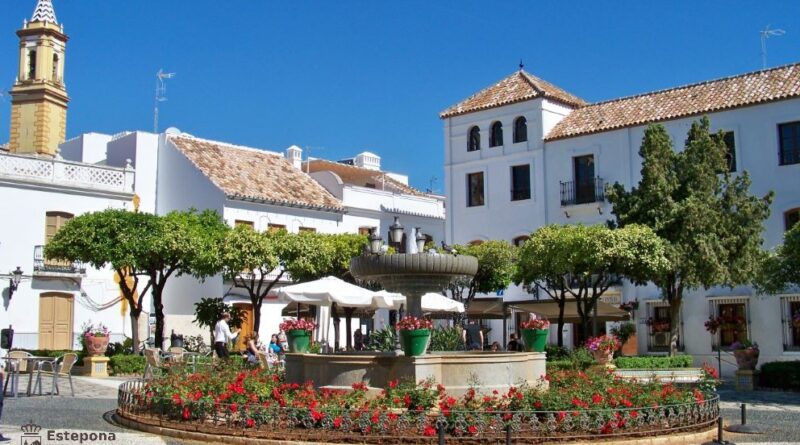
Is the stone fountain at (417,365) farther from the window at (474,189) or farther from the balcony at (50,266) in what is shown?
the window at (474,189)

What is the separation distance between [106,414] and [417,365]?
194 inches

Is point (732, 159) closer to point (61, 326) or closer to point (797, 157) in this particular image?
point (797, 157)

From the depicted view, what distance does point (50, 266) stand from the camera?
29.1 metres

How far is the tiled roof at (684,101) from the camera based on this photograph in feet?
95.8

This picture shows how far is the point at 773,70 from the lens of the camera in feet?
98.9

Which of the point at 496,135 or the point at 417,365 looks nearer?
the point at 417,365

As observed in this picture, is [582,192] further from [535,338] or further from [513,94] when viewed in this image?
[535,338]

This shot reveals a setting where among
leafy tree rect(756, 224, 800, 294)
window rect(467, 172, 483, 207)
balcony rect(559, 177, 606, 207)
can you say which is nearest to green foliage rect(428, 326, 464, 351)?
leafy tree rect(756, 224, 800, 294)

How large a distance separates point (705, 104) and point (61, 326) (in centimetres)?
2295

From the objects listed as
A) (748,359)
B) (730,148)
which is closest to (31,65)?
(730,148)

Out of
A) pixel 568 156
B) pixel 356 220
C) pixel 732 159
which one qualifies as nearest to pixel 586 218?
pixel 568 156

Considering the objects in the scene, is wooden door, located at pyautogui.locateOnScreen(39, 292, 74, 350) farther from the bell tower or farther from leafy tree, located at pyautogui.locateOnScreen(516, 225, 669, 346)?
leafy tree, located at pyautogui.locateOnScreen(516, 225, 669, 346)

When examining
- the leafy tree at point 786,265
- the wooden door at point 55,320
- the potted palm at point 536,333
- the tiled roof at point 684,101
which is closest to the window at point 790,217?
the tiled roof at point 684,101

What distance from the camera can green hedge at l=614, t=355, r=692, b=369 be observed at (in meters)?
23.3
